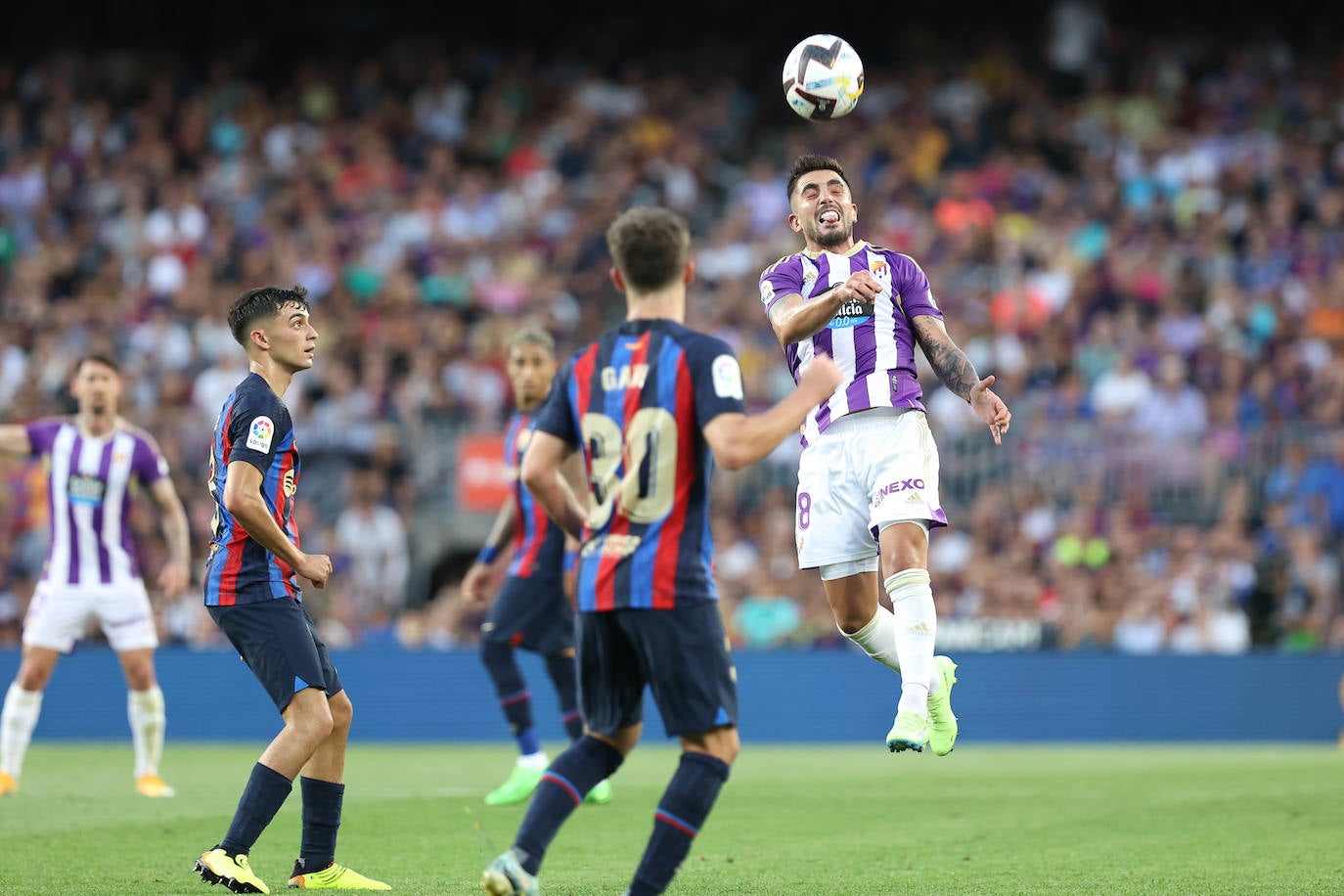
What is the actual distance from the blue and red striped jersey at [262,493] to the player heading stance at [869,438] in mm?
2285

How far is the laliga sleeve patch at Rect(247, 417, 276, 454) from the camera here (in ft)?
21.9

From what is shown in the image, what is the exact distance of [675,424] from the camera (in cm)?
552

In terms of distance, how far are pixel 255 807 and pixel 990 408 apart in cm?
353

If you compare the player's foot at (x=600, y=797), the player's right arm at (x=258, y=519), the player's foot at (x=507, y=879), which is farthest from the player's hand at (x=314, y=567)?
the player's foot at (x=600, y=797)

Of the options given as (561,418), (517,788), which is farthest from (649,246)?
(517,788)

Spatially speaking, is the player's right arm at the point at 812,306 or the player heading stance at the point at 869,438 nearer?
the player's right arm at the point at 812,306

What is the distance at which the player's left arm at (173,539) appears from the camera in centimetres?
1065

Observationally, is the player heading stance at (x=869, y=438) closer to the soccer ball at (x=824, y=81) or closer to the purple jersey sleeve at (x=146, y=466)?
the soccer ball at (x=824, y=81)

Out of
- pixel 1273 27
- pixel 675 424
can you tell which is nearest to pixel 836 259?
pixel 675 424

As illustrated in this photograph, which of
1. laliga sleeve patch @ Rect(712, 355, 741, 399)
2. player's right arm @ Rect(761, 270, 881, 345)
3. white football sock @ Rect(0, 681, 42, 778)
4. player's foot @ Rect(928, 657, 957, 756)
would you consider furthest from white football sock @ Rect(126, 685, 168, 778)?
laliga sleeve patch @ Rect(712, 355, 741, 399)

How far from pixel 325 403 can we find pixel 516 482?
8.68 m

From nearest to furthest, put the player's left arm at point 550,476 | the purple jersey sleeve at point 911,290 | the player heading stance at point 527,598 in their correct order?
the player's left arm at point 550,476, the purple jersey sleeve at point 911,290, the player heading stance at point 527,598

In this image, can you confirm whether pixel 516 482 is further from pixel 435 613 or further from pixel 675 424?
pixel 435 613

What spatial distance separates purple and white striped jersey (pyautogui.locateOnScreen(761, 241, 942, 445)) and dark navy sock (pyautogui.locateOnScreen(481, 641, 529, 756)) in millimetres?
3483
